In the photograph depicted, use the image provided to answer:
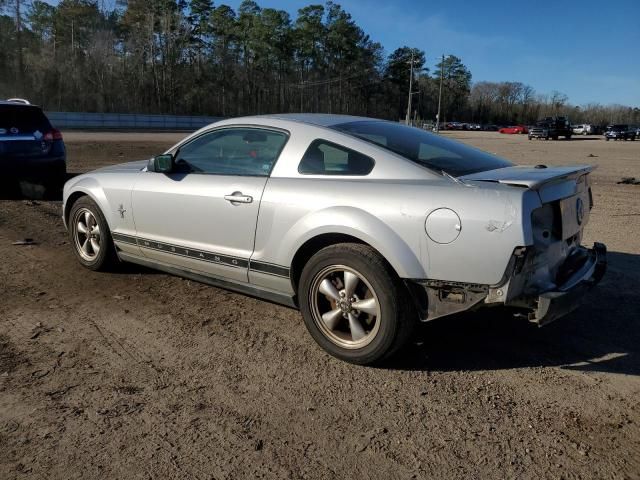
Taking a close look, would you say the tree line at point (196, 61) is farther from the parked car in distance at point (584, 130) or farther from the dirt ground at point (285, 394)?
the dirt ground at point (285, 394)

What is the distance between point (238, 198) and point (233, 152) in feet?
1.71

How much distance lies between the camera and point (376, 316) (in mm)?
3285

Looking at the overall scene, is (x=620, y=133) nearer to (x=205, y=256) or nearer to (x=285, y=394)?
(x=205, y=256)

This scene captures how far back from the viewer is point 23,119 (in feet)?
30.3

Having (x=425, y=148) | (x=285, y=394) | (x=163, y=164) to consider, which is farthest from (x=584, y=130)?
(x=285, y=394)

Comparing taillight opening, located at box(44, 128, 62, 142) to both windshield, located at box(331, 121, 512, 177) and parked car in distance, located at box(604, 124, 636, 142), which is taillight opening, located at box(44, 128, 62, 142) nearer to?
windshield, located at box(331, 121, 512, 177)

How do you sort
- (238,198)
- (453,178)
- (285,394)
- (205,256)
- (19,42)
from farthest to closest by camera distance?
(19,42), (205,256), (238,198), (453,178), (285,394)

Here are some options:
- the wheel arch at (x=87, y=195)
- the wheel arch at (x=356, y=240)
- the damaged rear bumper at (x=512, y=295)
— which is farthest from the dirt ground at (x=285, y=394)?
the wheel arch at (x=87, y=195)

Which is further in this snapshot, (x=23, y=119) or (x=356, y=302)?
(x=23, y=119)

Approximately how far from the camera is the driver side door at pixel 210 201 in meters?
3.89

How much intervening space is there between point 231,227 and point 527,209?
206 cm

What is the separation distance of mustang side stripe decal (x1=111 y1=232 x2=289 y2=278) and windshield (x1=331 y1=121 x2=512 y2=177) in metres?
1.09

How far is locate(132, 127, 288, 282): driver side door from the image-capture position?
153 inches

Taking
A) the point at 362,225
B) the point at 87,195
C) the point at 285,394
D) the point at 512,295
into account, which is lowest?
the point at 285,394
